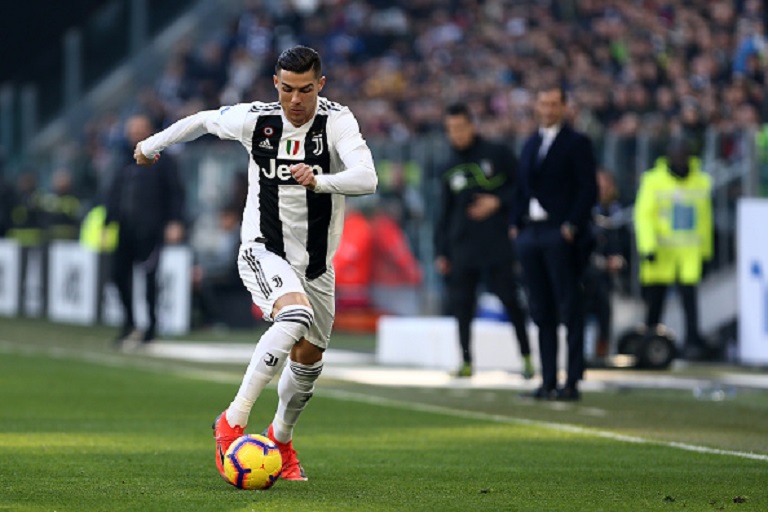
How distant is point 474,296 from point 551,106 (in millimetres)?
2667

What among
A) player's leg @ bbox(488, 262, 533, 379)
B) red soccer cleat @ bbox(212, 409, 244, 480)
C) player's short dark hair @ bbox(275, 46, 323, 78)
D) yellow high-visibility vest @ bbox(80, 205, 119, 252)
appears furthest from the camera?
yellow high-visibility vest @ bbox(80, 205, 119, 252)

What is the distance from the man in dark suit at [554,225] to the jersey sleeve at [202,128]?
5.38 m

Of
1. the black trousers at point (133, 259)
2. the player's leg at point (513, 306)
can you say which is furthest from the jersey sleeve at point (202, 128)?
the black trousers at point (133, 259)

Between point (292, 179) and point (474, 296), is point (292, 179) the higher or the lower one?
the higher one

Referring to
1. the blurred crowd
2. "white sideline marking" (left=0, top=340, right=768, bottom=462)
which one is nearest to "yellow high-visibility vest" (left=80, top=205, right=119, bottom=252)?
the blurred crowd

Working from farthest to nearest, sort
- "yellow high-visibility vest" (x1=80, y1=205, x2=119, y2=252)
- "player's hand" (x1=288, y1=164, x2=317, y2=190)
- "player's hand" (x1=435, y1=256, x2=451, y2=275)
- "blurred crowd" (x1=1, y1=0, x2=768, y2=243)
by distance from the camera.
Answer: "yellow high-visibility vest" (x1=80, y1=205, x2=119, y2=252) → "blurred crowd" (x1=1, y1=0, x2=768, y2=243) → "player's hand" (x1=435, y1=256, x2=451, y2=275) → "player's hand" (x1=288, y1=164, x2=317, y2=190)

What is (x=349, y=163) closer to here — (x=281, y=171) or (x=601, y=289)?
(x=281, y=171)

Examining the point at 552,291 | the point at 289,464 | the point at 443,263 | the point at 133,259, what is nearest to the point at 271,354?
the point at 289,464

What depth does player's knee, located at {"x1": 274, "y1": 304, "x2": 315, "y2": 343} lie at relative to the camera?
8.40 meters

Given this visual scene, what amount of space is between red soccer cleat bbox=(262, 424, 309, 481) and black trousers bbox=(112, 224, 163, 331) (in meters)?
11.9

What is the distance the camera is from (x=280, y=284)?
8.52 meters

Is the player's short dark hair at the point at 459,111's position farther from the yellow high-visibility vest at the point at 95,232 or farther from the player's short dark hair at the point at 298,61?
the yellow high-visibility vest at the point at 95,232

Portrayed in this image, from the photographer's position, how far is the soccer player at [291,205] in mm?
A: 8531

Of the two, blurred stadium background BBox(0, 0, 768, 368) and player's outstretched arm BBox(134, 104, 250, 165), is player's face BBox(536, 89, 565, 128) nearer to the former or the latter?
player's outstretched arm BBox(134, 104, 250, 165)
